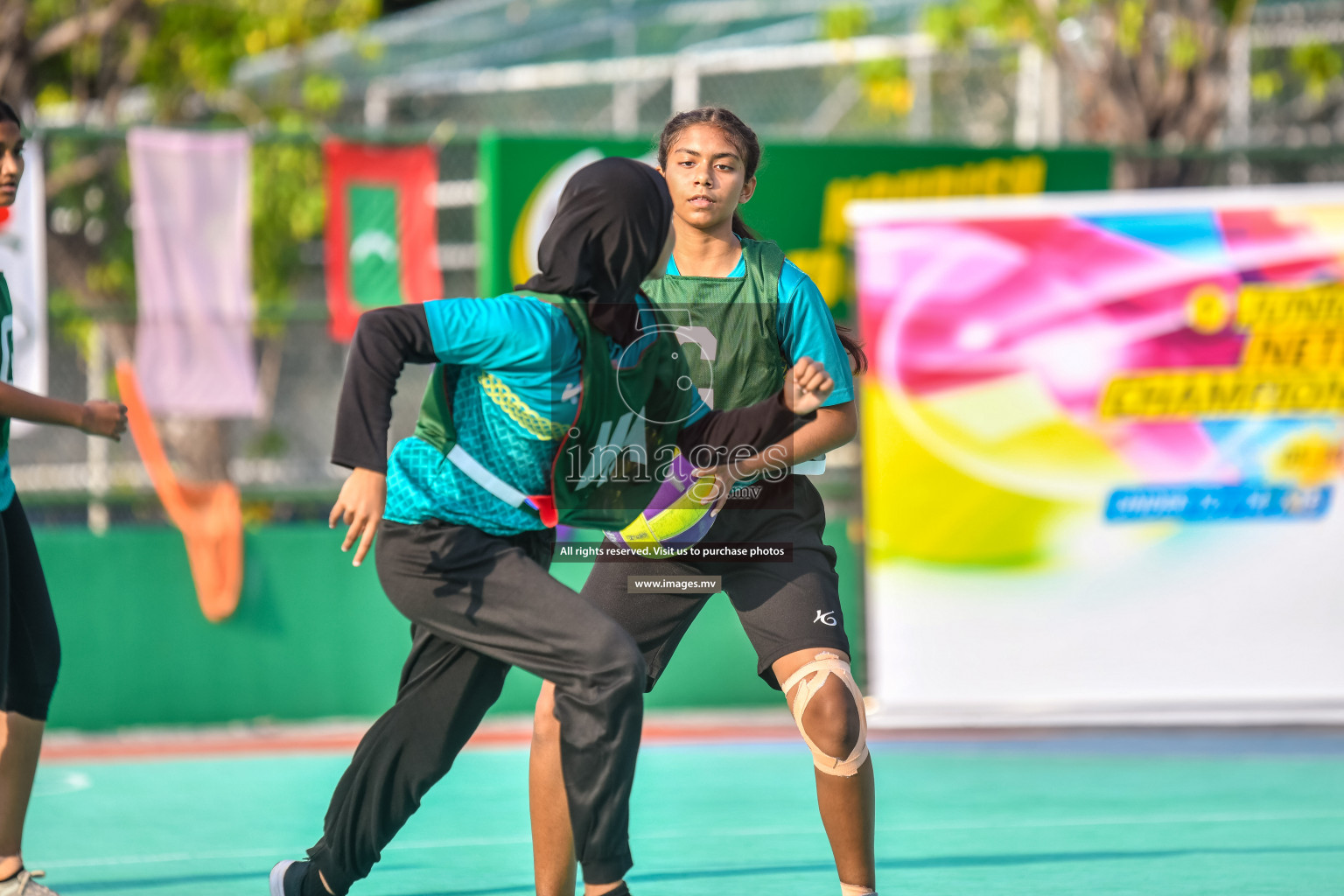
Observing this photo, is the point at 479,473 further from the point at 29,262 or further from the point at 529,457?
the point at 29,262

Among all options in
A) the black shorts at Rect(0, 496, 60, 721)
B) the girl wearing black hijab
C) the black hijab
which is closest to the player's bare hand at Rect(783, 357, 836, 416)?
the girl wearing black hijab

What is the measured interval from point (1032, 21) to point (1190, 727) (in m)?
4.65

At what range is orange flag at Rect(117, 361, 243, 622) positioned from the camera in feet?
30.8

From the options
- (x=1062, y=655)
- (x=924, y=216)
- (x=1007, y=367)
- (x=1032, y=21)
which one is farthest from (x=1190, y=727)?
(x=1032, y=21)

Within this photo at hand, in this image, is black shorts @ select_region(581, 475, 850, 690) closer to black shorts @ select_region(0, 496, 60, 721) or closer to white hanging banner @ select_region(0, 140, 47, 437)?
black shorts @ select_region(0, 496, 60, 721)

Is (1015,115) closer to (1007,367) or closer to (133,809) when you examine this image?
(1007,367)

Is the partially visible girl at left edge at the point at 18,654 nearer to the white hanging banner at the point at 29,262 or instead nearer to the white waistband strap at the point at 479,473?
the white waistband strap at the point at 479,473

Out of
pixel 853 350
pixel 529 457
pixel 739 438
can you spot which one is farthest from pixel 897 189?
pixel 529 457

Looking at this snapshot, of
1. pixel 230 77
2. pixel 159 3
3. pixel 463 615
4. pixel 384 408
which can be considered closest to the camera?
pixel 384 408

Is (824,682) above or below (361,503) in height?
below

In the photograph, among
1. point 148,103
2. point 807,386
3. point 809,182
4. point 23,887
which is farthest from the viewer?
point 148,103

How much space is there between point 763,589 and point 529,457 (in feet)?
2.51

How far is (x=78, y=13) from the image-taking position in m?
13.1

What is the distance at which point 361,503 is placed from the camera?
12.0 feet
